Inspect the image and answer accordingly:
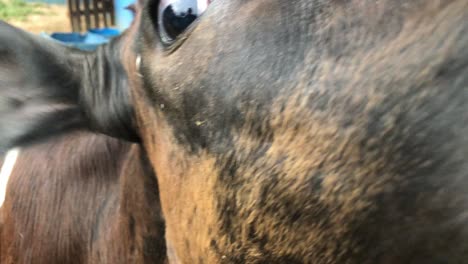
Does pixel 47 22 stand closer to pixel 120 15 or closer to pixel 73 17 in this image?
pixel 73 17

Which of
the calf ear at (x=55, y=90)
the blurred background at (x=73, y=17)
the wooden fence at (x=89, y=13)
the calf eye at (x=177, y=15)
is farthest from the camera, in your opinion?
the wooden fence at (x=89, y=13)

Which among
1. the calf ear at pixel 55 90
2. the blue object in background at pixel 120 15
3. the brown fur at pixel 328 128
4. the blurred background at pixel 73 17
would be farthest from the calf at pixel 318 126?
the blue object in background at pixel 120 15

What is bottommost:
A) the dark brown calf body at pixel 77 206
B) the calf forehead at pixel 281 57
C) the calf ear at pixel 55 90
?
the dark brown calf body at pixel 77 206

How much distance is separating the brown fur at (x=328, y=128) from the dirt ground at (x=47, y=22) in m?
6.75

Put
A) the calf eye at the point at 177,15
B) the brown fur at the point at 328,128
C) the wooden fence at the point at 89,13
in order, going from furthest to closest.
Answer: the wooden fence at the point at 89,13, the calf eye at the point at 177,15, the brown fur at the point at 328,128

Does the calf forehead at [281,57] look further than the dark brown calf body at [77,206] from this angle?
No

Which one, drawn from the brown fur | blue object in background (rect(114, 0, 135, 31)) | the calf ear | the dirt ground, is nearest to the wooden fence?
blue object in background (rect(114, 0, 135, 31))

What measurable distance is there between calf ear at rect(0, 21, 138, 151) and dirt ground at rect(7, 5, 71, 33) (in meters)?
6.15

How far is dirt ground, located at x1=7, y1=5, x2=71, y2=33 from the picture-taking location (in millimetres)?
7466

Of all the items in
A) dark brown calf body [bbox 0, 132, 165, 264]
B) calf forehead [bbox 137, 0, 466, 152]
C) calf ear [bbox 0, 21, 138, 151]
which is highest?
calf forehead [bbox 137, 0, 466, 152]

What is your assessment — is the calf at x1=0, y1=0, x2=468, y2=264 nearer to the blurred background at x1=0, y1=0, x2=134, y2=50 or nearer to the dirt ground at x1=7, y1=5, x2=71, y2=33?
the blurred background at x1=0, y1=0, x2=134, y2=50

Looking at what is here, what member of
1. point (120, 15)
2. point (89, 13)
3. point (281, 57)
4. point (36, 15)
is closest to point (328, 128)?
point (281, 57)

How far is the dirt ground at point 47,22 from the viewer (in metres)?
7.47

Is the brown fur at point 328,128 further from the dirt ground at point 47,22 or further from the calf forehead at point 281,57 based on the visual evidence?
the dirt ground at point 47,22
